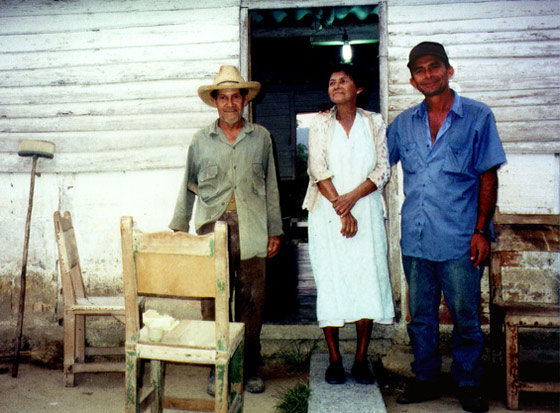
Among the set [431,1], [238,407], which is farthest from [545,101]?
[238,407]

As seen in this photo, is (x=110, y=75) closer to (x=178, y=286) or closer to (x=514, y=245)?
(x=178, y=286)

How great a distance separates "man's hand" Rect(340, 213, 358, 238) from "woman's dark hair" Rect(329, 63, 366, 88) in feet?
2.93

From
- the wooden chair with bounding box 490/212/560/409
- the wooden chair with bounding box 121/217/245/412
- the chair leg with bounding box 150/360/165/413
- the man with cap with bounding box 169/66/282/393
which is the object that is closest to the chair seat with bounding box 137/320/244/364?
the wooden chair with bounding box 121/217/245/412

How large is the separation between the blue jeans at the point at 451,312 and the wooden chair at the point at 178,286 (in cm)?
135

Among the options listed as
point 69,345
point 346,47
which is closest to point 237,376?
point 69,345

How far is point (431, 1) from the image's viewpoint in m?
3.93

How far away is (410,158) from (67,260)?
2.68 m

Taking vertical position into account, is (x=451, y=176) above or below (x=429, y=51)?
below

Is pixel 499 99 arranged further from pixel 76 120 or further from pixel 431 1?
pixel 76 120

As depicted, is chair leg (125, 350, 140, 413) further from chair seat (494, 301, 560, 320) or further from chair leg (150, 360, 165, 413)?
chair seat (494, 301, 560, 320)

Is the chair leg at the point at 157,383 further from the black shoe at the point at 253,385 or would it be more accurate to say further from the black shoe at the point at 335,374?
the black shoe at the point at 335,374

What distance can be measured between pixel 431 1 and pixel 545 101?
1.28 metres

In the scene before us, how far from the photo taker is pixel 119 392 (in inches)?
138

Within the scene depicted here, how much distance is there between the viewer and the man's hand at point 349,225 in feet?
9.73
